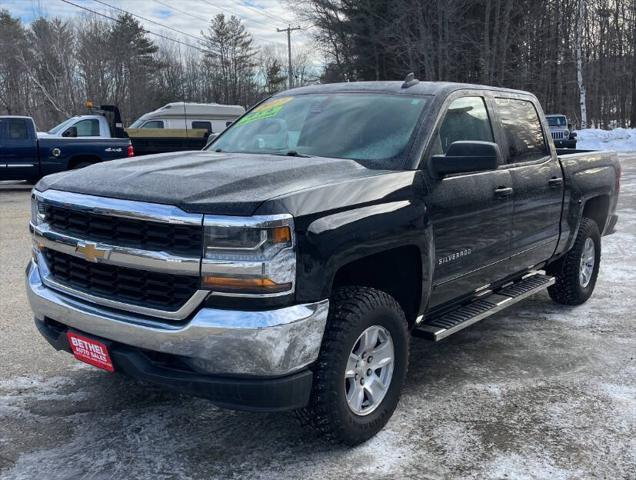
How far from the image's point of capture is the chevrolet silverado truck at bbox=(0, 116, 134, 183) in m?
14.4

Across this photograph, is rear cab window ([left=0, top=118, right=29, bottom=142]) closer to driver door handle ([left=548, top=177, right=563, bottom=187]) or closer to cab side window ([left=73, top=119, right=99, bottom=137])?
cab side window ([left=73, top=119, right=99, bottom=137])

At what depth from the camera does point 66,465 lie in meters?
2.95

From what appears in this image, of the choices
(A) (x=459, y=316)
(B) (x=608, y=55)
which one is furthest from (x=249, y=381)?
(B) (x=608, y=55)

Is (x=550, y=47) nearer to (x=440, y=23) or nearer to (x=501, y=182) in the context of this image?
(x=440, y=23)

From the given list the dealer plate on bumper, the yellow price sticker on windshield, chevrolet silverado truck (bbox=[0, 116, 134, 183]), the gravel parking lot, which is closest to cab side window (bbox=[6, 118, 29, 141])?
chevrolet silverado truck (bbox=[0, 116, 134, 183])

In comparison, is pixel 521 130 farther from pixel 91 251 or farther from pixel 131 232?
pixel 91 251

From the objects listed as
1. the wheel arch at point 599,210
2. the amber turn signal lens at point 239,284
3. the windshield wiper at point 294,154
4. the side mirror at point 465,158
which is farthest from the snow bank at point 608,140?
the amber turn signal lens at point 239,284

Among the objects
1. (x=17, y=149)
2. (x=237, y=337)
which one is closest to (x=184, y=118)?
(x=17, y=149)

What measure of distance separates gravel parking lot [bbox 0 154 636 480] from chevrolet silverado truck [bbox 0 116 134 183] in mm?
10812

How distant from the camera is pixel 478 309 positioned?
165 inches

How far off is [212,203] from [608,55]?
160 ft

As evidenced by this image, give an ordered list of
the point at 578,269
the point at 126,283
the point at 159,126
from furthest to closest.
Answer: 1. the point at 159,126
2. the point at 578,269
3. the point at 126,283

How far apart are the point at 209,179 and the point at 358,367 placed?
1.20 meters

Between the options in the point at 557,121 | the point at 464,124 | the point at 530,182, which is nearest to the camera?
the point at 464,124
